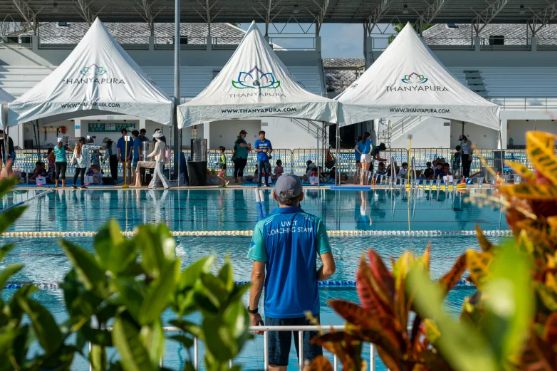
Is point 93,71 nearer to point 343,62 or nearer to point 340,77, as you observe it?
point 340,77

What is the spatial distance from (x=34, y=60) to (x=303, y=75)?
1407 cm

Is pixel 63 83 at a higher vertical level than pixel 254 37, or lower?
lower

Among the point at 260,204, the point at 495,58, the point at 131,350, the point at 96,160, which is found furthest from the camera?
the point at 495,58

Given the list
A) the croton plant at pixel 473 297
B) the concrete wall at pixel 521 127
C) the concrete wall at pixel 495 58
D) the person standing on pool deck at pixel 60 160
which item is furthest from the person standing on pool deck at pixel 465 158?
the croton plant at pixel 473 297

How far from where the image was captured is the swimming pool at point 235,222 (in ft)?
25.9

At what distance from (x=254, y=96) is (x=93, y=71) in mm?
4384

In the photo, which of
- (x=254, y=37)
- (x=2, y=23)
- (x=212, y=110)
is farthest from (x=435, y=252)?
(x=2, y=23)

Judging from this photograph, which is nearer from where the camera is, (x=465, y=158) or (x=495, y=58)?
(x=465, y=158)

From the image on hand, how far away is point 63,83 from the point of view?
18.6 metres

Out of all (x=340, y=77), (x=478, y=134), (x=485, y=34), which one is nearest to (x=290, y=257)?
(x=478, y=134)

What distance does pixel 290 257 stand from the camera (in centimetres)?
406

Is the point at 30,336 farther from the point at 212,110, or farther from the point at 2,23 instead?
the point at 2,23

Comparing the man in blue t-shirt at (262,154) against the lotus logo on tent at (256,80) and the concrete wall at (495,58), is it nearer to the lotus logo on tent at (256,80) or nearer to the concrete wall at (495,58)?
the lotus logo on tent at (256,80)

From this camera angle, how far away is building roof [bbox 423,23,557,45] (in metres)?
46.1
